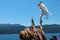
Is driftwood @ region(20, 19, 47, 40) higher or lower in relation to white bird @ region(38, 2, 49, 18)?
lower

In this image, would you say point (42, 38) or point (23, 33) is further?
point (42, 38)

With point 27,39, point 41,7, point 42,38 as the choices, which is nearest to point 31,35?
point 27,39

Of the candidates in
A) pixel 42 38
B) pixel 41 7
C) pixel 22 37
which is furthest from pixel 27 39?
pixel 41 7

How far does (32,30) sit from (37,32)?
0.20ft

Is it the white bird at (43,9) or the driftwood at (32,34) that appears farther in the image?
the white bird at (43,9)

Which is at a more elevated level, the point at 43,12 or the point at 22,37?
the point at 43,12

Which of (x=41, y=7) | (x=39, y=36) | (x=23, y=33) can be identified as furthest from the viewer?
(x=41, y=7)

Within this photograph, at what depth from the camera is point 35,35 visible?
2809 millimetres

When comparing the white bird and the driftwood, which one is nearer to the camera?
the driftwood

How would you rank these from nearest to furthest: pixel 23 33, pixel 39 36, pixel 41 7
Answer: pixel 23 33 → pixel 39 36 → pixel 41 7

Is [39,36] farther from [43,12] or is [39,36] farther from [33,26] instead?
[43,12]

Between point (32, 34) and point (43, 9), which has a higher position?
point (43, 9)

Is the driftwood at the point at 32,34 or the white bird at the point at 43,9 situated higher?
the white bird at the point at 43,9

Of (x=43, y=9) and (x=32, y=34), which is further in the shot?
(x=43, y=9)
